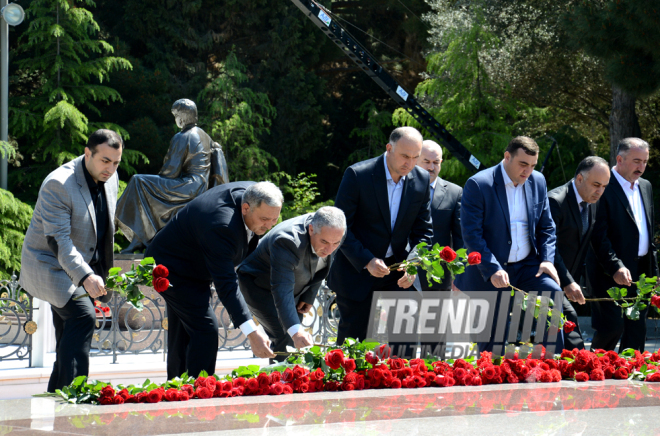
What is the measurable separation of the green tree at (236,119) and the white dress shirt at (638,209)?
A: 16.5 m

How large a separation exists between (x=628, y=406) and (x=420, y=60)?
2274 cm

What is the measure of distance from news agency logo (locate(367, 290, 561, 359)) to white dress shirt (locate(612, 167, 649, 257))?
128 centimetres

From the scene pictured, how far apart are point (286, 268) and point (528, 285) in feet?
5.87

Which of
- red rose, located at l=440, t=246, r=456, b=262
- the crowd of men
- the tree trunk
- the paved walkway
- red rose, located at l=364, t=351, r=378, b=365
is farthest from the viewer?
the tree trunk

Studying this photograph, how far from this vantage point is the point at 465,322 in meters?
5.41

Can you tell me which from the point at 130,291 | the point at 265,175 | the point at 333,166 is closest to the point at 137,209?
the point at 130,291

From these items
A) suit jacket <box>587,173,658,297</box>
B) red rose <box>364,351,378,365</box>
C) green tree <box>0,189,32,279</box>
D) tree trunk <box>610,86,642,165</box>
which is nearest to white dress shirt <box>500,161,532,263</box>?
suit jacket <box>587,173,658,297</box>

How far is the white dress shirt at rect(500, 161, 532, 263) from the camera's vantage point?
503cm

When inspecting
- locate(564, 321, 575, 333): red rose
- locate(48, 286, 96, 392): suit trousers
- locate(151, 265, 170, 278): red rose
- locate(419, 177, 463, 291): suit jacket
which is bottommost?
locate(48, 286, 96, 392): suit trousers

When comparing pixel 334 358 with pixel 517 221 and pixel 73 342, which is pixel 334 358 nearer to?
pixel 73 342

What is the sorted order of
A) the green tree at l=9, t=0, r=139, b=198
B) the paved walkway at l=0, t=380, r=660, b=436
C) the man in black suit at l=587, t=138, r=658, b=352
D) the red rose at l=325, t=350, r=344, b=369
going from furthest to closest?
the green tree at l=9, t=0, r=139, b=198 < the man in black suit at l=587, t=138, r=658, b=352 < the red rose at l=325, t=350, r=344, b=369 < the paved walkway at l=0, t=380, r=660, b=436

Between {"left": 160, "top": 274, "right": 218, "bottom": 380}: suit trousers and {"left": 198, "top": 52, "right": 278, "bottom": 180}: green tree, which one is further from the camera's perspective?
{"left": 198, "top": 52, "right": 278, "bottom": 180}: green tree

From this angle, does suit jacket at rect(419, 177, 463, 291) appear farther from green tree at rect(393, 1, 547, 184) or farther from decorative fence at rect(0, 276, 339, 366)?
green tree at rect(393, 1, 547, 184)

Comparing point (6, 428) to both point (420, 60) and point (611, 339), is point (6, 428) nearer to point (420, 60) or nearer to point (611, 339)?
point (611, 339)
